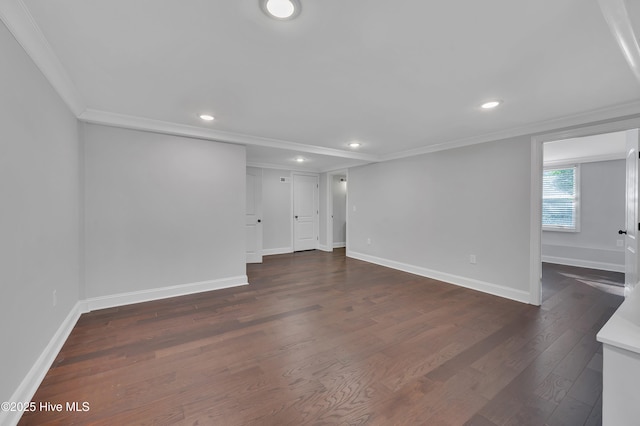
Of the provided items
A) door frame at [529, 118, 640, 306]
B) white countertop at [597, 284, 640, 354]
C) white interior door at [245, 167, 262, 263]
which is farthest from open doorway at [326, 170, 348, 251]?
white countertop at [597, 284, 640, 354]

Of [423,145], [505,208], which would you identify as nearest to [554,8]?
[505,208]

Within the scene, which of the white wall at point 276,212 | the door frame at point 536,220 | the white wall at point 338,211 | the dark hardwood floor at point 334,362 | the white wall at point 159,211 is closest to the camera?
the dark hardwood floor at point 334,362

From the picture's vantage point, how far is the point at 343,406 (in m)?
1.63

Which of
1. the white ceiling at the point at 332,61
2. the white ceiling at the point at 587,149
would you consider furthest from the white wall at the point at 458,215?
the white ceiling at the point at 587,149

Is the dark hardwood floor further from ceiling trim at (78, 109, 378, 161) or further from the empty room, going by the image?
ceiling trim at (78, 109, 378, 161)

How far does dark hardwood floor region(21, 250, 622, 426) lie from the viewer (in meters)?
1.59

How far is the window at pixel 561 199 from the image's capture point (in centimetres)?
555

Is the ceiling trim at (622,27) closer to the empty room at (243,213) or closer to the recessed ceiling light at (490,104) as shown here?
the empty room at (243,213)

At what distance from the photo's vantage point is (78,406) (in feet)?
5.35

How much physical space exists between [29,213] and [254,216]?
4.15 meters

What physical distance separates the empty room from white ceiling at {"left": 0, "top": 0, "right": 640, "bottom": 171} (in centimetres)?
2

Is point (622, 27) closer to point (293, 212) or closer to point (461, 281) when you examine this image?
point (461, 281)

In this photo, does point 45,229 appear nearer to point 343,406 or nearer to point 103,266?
point 103,266

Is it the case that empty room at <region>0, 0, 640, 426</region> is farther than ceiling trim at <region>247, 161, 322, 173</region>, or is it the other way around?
ceiling trim at <region>247, 161, 322, 173</region>
